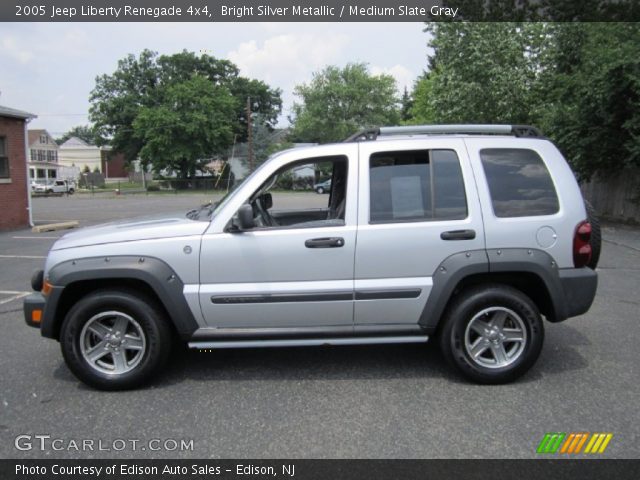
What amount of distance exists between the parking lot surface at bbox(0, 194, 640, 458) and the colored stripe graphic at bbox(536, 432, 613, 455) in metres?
0.05

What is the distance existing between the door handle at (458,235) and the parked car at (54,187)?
50.7 metres

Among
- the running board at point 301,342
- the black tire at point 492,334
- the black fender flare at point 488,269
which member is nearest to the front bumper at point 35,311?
the running board at point 301,342

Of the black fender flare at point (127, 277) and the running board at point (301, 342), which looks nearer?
the black fender flare at point (127, 277)

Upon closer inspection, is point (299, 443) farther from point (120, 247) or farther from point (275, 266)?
point (120, 247)

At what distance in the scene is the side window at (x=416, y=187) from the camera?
3949 millimetres

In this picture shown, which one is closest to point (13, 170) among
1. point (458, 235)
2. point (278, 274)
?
point (278, 274)

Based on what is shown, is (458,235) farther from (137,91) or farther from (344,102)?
(137,91)

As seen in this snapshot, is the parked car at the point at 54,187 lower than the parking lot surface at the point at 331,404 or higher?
higher

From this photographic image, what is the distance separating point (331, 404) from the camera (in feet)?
12.0

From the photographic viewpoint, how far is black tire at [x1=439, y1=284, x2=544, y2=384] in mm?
3889

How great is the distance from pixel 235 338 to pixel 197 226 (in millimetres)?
934

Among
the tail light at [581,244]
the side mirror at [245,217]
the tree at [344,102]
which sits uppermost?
the tree at [344,102]

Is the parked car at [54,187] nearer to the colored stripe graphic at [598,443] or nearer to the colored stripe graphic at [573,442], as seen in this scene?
the colored stripe graphic at [573,442]

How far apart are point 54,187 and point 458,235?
5143cm
